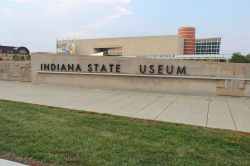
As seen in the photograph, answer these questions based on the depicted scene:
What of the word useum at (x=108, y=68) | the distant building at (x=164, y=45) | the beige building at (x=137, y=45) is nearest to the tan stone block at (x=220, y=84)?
the word useum at (x=108, y=68)

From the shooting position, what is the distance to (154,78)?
12.7m

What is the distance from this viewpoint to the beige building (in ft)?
339

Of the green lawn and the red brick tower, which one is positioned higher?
the red brick tower

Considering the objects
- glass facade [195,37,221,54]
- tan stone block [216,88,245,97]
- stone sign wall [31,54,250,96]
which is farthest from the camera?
glass facade [195,37,221,54]

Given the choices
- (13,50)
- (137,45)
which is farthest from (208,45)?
(13,50)

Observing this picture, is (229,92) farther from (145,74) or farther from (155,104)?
(155,104)

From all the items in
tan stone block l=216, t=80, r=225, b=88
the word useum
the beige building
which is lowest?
tan stone block l=216, t=80, r=225, b=88

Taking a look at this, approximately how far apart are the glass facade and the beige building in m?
6.82

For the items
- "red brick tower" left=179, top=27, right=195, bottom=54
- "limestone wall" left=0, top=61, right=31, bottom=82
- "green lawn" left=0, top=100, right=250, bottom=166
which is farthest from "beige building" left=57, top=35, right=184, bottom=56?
Result: "green lawn" left=0, top=100, right=250, bottom=166

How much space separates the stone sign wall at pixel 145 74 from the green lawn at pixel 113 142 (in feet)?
18.2

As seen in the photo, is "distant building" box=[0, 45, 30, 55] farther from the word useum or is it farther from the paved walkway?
the paved walkway

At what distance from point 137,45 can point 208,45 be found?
2383cm

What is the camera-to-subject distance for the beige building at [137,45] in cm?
10322

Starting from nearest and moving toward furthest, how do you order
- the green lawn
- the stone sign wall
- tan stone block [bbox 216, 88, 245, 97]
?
1. the green lawn
2. tan stone block [bbox 216, 88, 245, 97]
3. the stone sign wall
